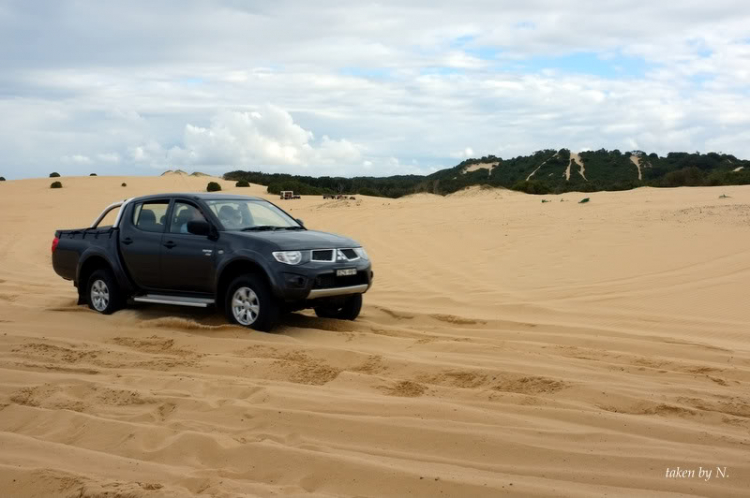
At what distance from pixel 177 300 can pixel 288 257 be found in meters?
1.82

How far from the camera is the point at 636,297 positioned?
1102cm

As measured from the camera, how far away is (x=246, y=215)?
10.1m

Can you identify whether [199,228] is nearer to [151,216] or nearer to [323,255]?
[151,216]

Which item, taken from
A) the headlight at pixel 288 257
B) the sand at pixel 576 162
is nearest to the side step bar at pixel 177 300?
the headlight at pixel 288 257

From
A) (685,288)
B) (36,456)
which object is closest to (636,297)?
(685,288)

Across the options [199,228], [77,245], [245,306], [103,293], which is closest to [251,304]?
[245,306]

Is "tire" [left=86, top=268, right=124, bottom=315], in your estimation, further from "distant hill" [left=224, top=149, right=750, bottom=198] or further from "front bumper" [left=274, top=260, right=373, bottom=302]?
"distant hill" [left=224, top=149, right=750, bottom=198]

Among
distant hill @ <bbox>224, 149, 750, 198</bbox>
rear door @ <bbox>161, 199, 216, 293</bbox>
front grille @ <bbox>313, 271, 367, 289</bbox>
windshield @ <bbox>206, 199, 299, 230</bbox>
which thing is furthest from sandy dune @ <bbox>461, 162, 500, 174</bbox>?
front grille @ <bbox>313, 271, 367, 289</bbox>

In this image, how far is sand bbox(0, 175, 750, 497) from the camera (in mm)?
4578

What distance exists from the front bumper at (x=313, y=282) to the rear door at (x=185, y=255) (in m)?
1.12

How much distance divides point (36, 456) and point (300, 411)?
5.97 ft

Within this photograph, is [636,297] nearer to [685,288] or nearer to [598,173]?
[685,288]

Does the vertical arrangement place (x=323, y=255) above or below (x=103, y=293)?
above

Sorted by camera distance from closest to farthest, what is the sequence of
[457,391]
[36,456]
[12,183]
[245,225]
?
1. [36,456]
2. [457,391]
3. [245,225]
4. [12,183]
